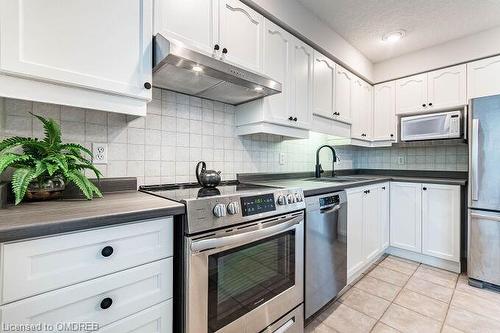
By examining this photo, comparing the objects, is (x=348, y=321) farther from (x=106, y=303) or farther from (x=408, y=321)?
(x=106, y=303)

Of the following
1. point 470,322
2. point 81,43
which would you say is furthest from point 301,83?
point 470,322

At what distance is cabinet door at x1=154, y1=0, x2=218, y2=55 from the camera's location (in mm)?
1213

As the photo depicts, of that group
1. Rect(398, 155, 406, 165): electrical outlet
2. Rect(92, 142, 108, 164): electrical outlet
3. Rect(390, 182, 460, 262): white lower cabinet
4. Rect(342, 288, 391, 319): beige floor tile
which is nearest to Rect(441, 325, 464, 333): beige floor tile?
Rect(342, 288, 391, 319): beige floor tile

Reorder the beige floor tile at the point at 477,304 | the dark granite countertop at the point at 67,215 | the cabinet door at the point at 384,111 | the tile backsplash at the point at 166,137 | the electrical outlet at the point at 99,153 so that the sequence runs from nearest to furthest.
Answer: the dark granite countertop at the point at 67,215 → the tile backsplash at the point at 166,137 → the electrical outlet at the point at 99,153 → the beige floor tile at the point at 477,304 → the cabinet door at the point at 384,111

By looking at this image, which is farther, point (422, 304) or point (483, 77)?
point (483, 77)

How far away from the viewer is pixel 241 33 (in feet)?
5.11

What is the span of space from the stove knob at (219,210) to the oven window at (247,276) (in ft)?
0.60

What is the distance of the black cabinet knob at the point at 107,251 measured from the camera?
31.2 inches

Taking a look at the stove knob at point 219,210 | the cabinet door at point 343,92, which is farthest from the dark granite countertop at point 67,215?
the cabinet door at point 343,92

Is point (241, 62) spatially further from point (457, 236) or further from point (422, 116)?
point (457, 236)

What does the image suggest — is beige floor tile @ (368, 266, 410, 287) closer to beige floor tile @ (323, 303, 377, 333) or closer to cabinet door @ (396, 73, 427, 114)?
beige floor tile @ (323, 303, 377, 333)

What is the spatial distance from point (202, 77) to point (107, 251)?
0.99 meters

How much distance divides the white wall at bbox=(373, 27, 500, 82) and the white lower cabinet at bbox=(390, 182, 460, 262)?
53.8 inches

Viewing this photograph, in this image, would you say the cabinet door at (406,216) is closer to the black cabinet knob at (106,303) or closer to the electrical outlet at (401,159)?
the electrical outlet at (401,159)
